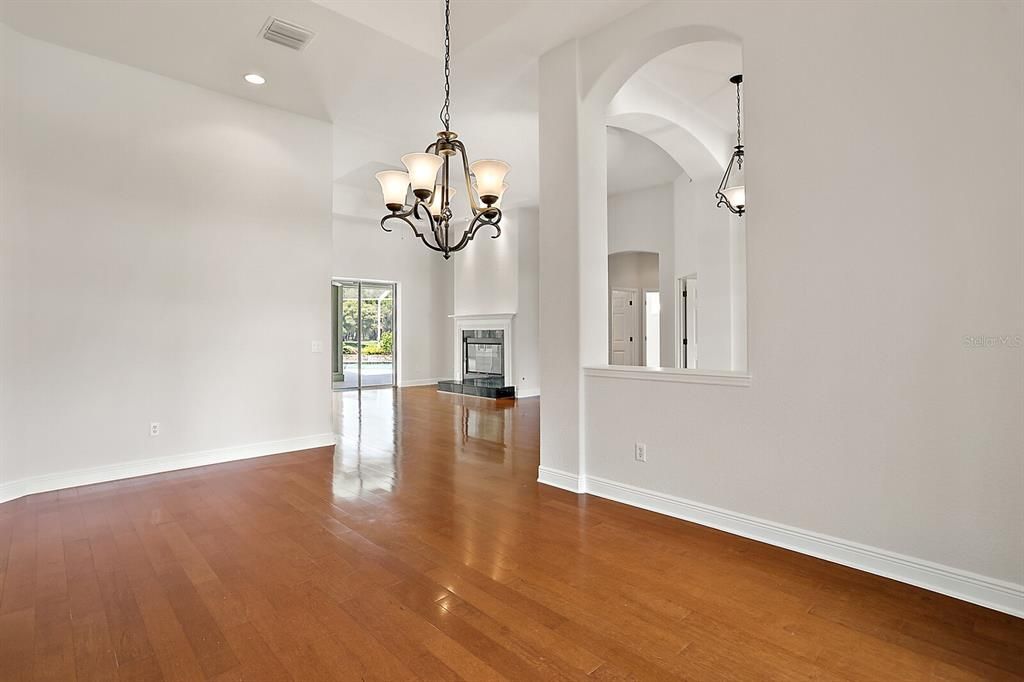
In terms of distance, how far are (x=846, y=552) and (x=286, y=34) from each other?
4.82m

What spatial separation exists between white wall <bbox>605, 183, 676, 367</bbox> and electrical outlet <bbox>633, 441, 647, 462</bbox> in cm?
489

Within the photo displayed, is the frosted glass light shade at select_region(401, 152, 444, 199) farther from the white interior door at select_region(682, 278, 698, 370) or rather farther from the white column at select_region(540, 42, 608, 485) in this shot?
the white interior door at select_region(682, 278, 698, 370)

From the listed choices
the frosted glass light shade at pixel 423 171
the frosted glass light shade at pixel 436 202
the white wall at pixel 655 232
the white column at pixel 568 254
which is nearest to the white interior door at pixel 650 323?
the white wall at pixel 655 232

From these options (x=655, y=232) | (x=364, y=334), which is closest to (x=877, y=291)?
(x=655, y=232)

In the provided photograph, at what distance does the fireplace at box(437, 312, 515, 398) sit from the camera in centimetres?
960

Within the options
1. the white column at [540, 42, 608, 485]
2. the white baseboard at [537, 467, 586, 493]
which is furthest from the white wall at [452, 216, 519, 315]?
the white baseboard at [537, 467, 586, 493]

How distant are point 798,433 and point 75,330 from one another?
5.04 m

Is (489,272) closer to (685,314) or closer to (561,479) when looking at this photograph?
(685,314)

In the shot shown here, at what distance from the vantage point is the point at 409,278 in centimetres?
1095

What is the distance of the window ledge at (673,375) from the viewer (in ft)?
9.68

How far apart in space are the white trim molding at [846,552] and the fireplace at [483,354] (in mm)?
6361

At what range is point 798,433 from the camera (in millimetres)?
2688

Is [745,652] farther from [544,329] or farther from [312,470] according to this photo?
[312,470]

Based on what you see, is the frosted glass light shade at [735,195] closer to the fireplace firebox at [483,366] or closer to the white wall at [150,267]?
the white wall at [150,267]
